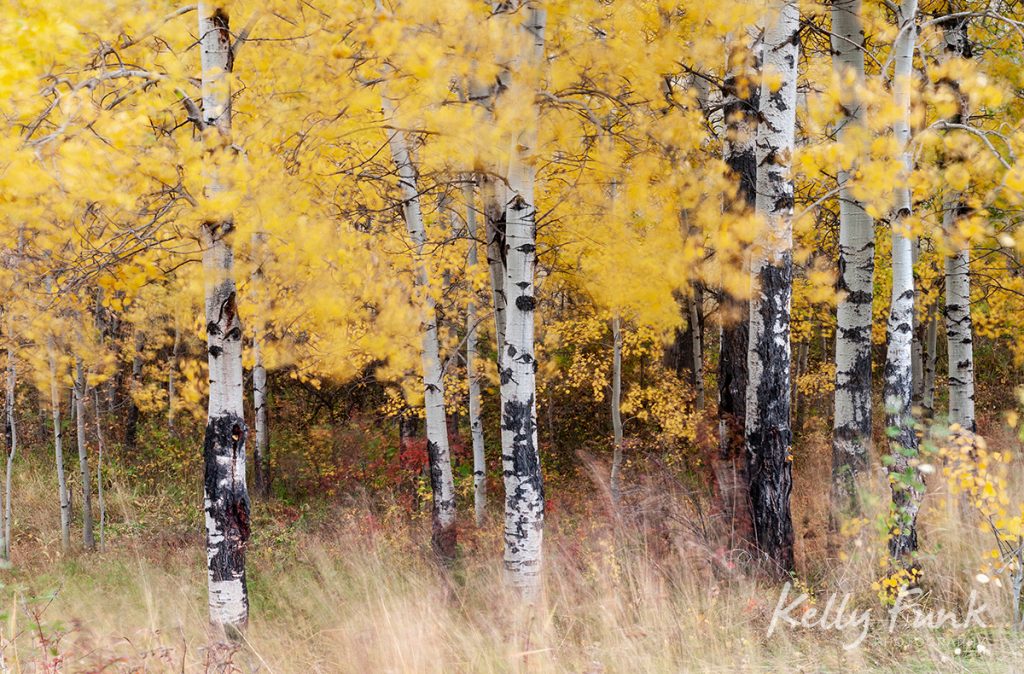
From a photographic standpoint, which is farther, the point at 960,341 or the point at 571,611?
the point at 960,341

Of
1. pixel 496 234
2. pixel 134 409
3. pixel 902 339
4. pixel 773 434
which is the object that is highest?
pixel 496 234

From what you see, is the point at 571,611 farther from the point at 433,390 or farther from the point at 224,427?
the point at 433,390

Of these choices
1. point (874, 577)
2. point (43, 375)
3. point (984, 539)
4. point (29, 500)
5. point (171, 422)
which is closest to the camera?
point (874, 577)

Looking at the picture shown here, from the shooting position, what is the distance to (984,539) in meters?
4.57

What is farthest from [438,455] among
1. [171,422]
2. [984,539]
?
[171,422]

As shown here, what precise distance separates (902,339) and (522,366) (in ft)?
7.98

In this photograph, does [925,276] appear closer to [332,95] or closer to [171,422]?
[332,95]

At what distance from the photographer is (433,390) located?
688 centimetres

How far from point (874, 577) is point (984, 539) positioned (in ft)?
3.20

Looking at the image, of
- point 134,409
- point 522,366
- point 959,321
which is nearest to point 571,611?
point 522,366

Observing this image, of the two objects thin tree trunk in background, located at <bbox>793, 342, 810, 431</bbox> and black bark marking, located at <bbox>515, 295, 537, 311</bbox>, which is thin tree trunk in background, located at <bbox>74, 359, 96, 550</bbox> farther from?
thin tree trunk in background, located at <bbox>793, 342, 810, 431</bbox>

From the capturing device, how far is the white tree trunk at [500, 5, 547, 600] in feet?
15.0

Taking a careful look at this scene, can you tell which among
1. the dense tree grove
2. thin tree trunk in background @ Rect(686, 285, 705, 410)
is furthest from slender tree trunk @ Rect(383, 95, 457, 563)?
thin tree trunk in background @ Rect(686, 285, 705, 410)

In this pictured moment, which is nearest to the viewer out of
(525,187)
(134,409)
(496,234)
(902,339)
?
(902,339)
